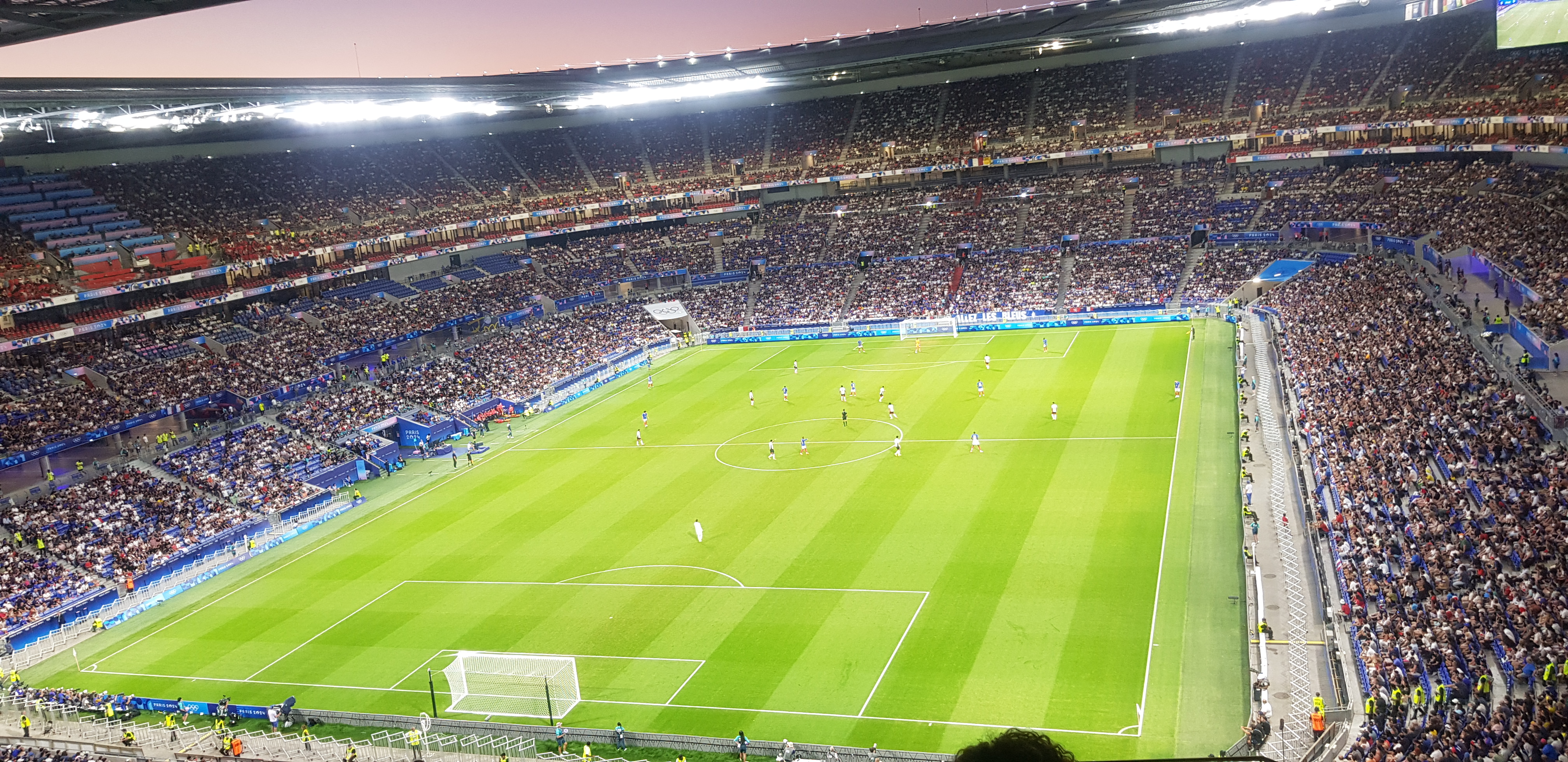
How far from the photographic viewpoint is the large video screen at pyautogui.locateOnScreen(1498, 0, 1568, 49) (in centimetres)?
3180

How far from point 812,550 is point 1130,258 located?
4418 centimetres

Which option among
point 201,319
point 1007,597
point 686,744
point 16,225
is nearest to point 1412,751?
point 1007,597

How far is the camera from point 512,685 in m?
26.2

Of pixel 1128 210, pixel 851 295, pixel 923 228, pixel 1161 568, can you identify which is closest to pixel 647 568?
pixel 1161 568

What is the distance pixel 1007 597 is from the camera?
28.1 m

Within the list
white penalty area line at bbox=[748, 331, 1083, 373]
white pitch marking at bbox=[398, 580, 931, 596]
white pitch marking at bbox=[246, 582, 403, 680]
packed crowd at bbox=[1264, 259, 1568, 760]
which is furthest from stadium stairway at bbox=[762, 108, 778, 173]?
white pitch marking at bbox=[246, 582, 403, 680]

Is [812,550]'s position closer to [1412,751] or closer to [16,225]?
[1412,751]

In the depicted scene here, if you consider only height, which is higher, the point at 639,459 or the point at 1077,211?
the point at 1077,211

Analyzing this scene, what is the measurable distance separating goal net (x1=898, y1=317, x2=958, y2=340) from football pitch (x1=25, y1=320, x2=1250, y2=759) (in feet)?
50.5

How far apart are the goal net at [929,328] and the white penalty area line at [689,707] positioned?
44.0 meters

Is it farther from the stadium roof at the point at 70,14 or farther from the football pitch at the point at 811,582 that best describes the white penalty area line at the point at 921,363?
the stadium roof at the point at 70,14

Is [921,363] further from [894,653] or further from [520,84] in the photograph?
[894,653]

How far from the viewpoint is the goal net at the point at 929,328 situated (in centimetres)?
6638

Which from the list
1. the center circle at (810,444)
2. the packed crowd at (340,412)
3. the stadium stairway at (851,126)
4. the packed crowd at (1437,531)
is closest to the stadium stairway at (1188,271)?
the packed crowd at (1437,531)
